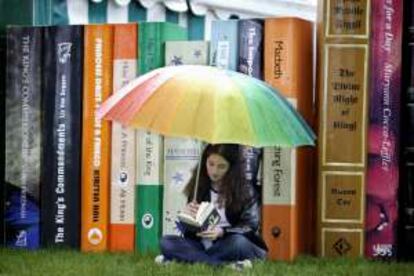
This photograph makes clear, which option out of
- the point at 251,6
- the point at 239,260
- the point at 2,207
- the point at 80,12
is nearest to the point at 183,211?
the point at 239,260

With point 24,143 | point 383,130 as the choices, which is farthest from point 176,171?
point 383,130

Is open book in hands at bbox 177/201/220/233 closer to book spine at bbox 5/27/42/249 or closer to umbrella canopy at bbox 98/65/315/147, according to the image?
umbrella canopy at bbox 98/65/315/147

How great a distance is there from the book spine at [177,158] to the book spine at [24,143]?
18.6 inches

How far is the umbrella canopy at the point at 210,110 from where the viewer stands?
9.58 ft

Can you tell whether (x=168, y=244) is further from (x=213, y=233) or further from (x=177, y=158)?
(x=177, y=158)

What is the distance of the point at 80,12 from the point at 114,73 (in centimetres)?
Result: 109

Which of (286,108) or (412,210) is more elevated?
(286,108)

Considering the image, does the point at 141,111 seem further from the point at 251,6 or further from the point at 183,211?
the point at 251,6

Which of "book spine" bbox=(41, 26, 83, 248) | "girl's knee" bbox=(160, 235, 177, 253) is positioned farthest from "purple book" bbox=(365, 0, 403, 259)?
"book spine" bbox=(41, 26, 83, 248)

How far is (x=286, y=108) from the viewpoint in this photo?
310 centimetres

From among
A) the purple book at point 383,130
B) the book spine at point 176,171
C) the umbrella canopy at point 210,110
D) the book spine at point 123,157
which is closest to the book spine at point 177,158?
the book spine at point 176,171

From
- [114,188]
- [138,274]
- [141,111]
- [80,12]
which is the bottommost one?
[138,274]

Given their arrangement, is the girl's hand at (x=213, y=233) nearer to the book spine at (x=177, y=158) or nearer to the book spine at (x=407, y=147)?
the book spine at (x=177, y=158)


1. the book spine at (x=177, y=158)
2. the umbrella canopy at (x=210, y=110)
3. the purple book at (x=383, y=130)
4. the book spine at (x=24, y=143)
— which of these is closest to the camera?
the umbrella canopy at (x=210, y=110)
